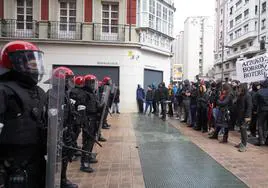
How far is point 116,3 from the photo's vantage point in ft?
65.9

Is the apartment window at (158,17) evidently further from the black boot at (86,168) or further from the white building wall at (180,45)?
the white building wall at (180,45)

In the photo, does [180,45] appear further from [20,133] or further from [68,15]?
[20,133]

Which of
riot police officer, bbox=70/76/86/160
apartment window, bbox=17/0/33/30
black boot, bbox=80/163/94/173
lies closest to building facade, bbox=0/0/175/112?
apartment window, bbox=17/0/33/30

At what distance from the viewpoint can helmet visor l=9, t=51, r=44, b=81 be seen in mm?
2701

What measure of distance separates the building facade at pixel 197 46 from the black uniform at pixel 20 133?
85.3 metres

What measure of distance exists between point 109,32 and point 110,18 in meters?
0.90

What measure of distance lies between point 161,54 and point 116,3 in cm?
518

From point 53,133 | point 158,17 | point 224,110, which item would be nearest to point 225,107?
point 224,110

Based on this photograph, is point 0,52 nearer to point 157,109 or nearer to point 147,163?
point 147,163

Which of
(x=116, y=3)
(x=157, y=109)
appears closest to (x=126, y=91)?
(x=157, y=109)

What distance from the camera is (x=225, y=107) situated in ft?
30.5

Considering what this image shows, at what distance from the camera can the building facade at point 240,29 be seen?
52.2 m

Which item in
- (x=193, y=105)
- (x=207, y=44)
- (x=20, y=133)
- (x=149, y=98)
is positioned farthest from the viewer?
(x=207, y=44)

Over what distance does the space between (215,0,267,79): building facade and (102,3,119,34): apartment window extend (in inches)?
1427
